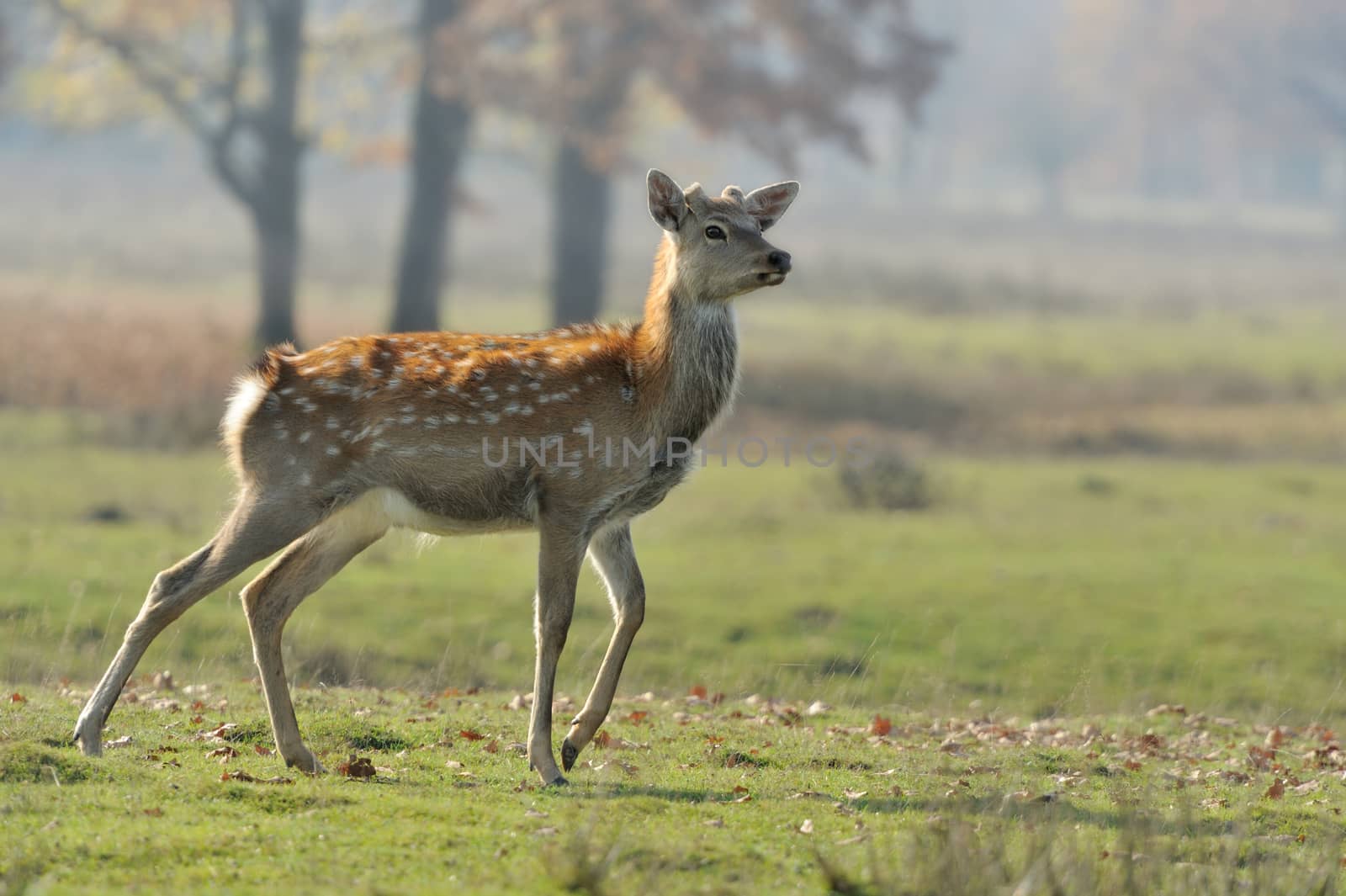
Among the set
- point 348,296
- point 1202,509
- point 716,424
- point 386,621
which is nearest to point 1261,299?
point 348,296

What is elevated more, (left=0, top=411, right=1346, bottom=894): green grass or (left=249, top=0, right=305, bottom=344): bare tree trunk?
(left=249, top=0, right=305, bottom=344): bare tree trunk

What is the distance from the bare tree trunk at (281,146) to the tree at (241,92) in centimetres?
1

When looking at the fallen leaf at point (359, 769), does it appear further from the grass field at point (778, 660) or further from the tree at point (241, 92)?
the tree at point (241, 92)

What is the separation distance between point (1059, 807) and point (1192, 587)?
336 inches

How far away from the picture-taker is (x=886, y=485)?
792 inches

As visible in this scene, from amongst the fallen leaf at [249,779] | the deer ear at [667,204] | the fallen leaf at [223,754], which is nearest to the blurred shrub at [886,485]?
the deer ear at [667,204]

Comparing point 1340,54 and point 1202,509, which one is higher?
point 1340,54

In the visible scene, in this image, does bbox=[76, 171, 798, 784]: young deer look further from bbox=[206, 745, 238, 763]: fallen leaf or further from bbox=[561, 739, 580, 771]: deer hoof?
bbox=[206, 745, 238, 763]: fallen leaf

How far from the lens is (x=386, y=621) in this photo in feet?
44.6

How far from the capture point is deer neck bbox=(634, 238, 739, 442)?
8469 millimetres

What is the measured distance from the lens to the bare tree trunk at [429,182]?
28.0m

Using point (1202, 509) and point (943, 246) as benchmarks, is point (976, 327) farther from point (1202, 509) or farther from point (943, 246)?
point (943, 246)

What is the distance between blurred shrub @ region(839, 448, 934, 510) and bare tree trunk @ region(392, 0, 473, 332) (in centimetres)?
979

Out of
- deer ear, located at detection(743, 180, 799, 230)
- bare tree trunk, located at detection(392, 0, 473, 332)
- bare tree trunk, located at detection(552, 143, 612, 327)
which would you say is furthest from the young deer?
bare tree trunk, located at detection(552, 143, 612, 327)
